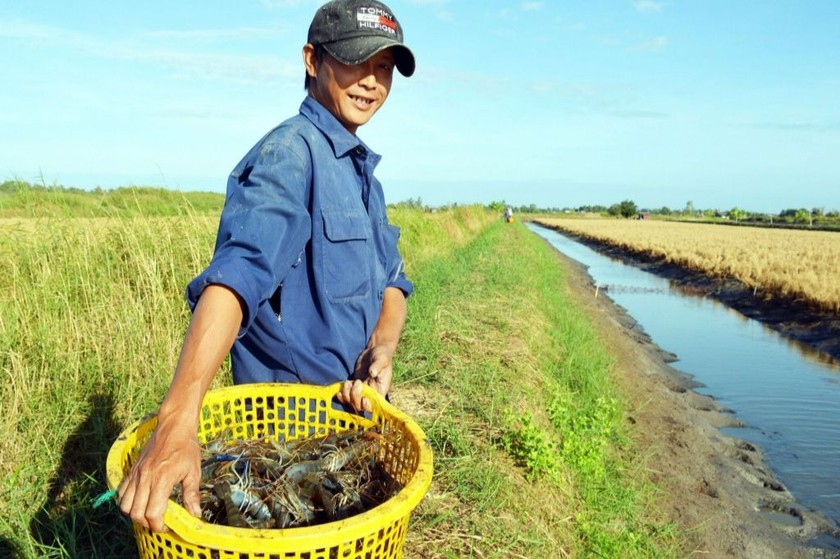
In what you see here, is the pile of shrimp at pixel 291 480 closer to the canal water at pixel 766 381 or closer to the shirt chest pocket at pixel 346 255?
the shirt chest pocket at pixel 346 255

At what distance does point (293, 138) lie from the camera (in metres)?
1.68

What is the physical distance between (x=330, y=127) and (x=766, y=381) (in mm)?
10182

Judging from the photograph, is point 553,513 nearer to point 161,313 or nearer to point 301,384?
point 301,384

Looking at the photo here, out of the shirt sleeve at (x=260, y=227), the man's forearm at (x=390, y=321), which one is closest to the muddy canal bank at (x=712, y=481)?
the man's forearm at (x=390, y=321)

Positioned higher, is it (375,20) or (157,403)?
(375,20)

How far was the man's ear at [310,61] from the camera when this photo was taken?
1925mm

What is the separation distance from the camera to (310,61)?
194 cm

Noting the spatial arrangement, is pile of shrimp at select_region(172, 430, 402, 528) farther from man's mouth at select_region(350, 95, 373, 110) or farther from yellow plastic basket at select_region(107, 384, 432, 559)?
man's mouth at select_region(350, 95, 373, 110)

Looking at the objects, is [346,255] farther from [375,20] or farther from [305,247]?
[375,20]

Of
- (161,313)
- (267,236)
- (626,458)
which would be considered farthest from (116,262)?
(626,458)

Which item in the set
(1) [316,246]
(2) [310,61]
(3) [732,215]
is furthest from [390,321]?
(3) [732,215]

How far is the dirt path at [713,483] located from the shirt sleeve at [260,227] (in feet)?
13.9

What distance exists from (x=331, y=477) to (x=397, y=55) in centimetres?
133

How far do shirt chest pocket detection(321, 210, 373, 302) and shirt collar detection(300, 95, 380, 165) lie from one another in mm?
211
